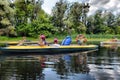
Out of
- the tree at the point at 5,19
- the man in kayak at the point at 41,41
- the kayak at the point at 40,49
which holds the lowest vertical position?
the kayak at the point at 40,49

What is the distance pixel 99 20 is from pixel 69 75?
7799cm

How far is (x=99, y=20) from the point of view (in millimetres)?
93750

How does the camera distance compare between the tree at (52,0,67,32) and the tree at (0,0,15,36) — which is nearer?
the tree at (0,0,15,36)

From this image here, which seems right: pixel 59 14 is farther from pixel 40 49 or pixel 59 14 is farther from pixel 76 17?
pixel 40 49

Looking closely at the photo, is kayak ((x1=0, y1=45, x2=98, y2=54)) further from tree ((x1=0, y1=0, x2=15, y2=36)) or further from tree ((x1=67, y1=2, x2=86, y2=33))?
tree ((x1=67, y1=2, x2=86, y2=33))

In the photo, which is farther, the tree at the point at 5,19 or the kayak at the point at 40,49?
the tree at the point at 5,19

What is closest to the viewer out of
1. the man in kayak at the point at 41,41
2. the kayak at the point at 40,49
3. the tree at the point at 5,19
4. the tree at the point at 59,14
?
the kayak at the point at 40,49

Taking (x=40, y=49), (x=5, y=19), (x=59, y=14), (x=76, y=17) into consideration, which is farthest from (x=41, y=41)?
(x=76, y=17)

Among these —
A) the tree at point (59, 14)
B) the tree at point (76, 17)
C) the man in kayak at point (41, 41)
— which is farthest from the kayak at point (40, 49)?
the tree at point (76, 17)

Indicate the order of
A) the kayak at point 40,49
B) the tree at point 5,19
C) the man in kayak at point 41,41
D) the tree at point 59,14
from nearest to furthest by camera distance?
the kayak at point 40,49 < the man in kayak at point 41,41 < the tree at point 5,19 < the tree at point 59,14

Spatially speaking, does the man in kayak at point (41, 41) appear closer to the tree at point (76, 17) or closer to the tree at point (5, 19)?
the tree at point (5, 19)

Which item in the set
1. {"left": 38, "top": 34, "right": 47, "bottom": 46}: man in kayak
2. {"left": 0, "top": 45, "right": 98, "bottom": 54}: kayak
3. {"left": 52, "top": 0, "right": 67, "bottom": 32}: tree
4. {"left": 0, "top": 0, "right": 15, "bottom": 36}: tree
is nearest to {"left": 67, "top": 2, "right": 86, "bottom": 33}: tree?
{"left": 52, "top": 0, "right": 67, "bottom": 32}: tree

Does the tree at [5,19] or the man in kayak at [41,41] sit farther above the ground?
the tree at [5,19]

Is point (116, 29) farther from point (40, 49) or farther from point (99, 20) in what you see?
point (40, 49)
